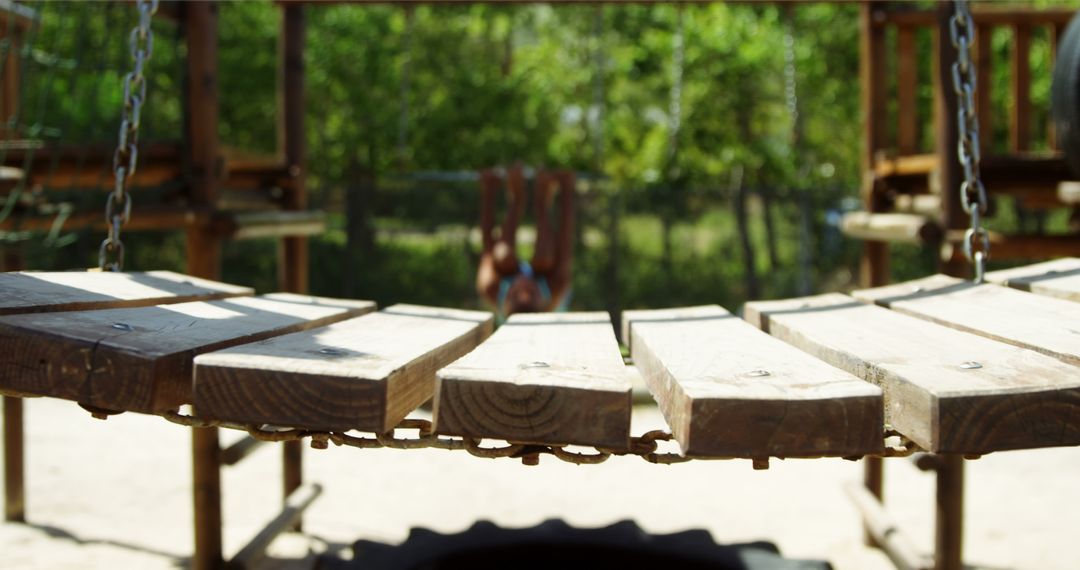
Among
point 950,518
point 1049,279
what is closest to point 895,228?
point 950,518

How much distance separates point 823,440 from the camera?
107cm

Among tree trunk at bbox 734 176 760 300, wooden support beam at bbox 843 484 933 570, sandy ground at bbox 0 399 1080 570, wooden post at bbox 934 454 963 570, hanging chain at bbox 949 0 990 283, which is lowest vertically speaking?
sandy ground at bbox 0 399 1080 570

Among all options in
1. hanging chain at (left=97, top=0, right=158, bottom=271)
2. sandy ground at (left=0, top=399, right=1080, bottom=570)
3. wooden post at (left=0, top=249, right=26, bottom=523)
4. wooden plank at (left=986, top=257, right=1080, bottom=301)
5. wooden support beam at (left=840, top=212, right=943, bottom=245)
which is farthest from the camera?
wooden post at (left=0, top=249, right=26, bottom=523)

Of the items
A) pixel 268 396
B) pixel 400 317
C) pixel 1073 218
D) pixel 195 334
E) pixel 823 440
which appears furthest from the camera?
pixel 1073 218

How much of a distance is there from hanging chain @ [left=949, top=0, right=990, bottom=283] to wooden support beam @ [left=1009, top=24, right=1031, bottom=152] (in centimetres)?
269

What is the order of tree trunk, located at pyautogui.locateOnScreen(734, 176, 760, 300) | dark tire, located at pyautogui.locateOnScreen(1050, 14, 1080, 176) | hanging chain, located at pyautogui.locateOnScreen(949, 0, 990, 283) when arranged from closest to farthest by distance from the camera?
1. hanging chain, located at pyautogui.locateOnScreen(949, 0, 990, 283)
2. dark tire, located at pyautogui.locateOnScreen(1050, 14, 1080, 176)
3. tree trunk, located at pyautogui.locateOnScreen(734, 176, 760, 300)

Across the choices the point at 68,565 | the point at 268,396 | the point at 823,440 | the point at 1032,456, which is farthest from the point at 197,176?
the point at 1032,456

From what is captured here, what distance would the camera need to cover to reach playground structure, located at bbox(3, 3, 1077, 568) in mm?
1121

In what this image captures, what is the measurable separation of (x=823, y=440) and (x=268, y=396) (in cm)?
66

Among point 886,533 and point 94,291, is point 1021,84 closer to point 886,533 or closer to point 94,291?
point 886,533

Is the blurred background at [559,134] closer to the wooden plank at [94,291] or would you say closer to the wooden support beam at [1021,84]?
the wooden support beam at [1021,84]

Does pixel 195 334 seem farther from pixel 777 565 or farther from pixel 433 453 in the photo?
pixel 433 453

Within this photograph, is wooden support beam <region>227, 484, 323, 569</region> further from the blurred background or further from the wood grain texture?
the blurred background

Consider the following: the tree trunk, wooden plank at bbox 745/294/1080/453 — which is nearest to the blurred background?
the tree trunk
